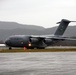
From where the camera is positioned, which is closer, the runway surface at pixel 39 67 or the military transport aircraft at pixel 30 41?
the runway surface at pixel 39 67

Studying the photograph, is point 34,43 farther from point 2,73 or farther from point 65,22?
point 2,73

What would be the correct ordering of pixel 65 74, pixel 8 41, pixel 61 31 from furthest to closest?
pixel 61 31, pixel 8 41, pixel 65 74

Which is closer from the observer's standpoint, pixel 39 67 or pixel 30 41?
pixel 39 67

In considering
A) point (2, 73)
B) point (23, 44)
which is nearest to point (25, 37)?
point (23, 44)

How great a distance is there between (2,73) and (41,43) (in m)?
55.4

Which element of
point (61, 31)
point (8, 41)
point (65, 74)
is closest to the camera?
point (65, 74)

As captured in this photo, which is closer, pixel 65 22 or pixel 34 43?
pixel 34 43

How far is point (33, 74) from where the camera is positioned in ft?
51.2

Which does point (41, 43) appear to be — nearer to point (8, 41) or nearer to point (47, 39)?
point (47, 39)

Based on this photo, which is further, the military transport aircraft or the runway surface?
the military transport aircraft

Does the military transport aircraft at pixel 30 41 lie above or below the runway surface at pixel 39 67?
above

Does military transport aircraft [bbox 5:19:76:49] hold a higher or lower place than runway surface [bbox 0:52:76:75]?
higher

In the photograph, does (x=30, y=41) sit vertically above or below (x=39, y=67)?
above

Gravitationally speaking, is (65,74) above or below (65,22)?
below
